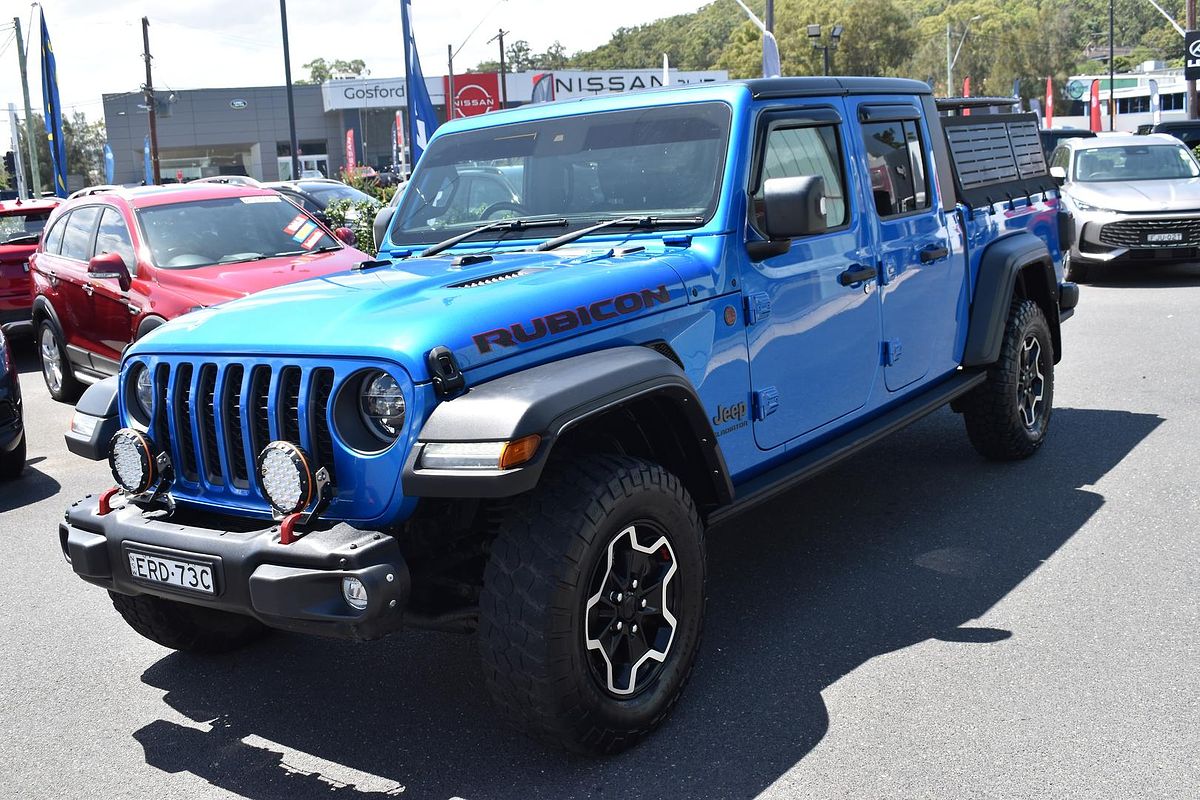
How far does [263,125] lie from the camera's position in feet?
246

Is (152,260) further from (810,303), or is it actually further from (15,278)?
(810,303)

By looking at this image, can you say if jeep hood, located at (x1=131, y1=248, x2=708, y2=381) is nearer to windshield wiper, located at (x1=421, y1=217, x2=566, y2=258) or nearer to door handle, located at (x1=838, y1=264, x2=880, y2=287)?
windshield wiper, located at (x1=421, y1=217, x2=566, y2=258)

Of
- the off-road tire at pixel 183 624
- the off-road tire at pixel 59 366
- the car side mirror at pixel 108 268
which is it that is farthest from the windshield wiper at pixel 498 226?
the off-road tire at pixel 59 366

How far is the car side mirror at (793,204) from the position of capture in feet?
13.3

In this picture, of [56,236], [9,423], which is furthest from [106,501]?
[56,236]

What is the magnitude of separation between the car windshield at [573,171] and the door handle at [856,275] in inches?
31.2

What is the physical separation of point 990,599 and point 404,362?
2674mm

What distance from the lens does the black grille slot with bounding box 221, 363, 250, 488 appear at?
354 cm

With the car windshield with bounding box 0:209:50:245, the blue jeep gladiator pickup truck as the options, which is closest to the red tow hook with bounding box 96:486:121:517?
the blue jeep gladiator pickup truck

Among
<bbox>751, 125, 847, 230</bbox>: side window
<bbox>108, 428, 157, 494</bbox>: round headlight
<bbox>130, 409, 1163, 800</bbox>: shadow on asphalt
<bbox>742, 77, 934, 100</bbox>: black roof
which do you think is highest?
<bbox>742, 77, 934, 100</bbox>: black roof

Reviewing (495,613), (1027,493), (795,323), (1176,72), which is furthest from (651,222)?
(1176,72)

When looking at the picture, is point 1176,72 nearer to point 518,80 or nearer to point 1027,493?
point 518,80

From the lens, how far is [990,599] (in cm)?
467

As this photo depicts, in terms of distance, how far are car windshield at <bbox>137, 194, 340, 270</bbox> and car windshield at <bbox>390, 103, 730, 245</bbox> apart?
172 inches
